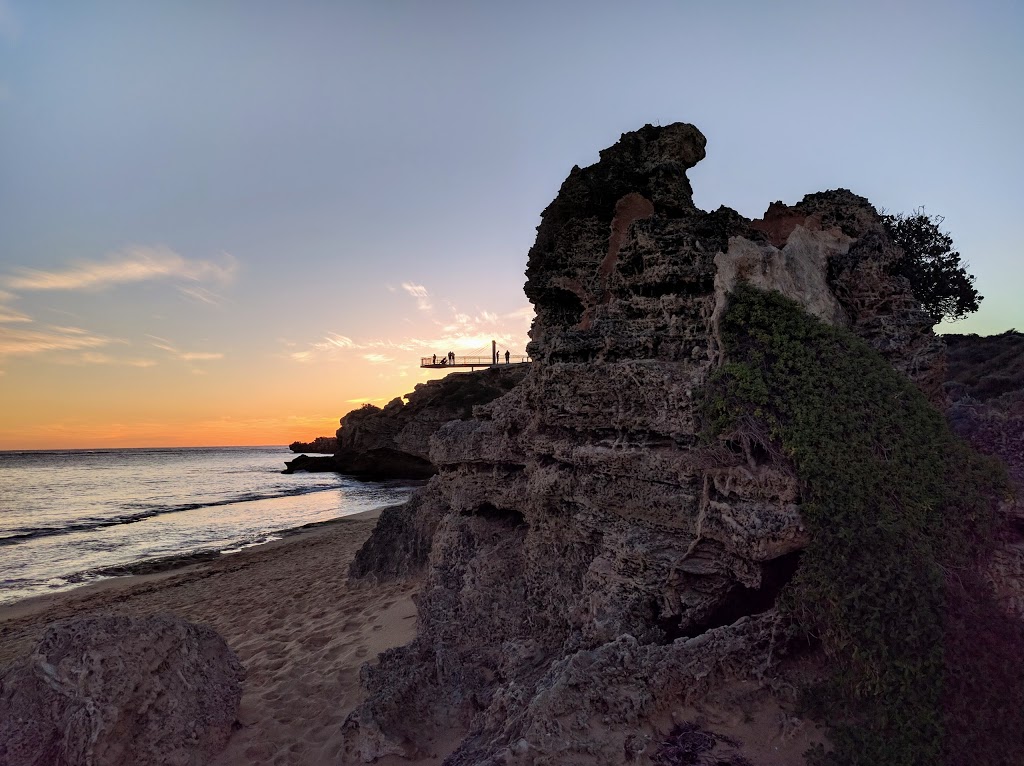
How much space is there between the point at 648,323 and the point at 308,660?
5691 mm

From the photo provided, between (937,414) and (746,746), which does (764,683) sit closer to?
(746,746)

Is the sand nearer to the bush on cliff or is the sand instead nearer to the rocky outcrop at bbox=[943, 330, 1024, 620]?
the bush on cliff

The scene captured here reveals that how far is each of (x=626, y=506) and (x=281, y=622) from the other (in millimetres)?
6219

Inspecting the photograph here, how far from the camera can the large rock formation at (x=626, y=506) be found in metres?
3.64

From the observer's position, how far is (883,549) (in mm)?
3582

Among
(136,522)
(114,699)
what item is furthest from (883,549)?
(136,522)

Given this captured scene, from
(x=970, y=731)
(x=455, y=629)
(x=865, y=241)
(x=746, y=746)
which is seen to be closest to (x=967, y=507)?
(x=970, y=731)

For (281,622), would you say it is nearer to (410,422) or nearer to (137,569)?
(137,569)

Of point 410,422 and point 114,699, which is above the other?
point 410,422

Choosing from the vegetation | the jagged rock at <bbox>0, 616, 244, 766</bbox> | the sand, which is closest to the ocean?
the sand

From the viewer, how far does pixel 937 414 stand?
4.43 metres

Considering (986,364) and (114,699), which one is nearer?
(114,699)

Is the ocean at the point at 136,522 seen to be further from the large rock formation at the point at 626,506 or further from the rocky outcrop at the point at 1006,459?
the rocky outcrop at the point at 1006,459

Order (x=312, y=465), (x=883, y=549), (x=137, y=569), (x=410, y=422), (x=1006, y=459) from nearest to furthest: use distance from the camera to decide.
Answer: (x=883, y=549) < (x=1006, y=459) < (x=137, y=569) < (x=410, y=422) < (x=312, y=465)
